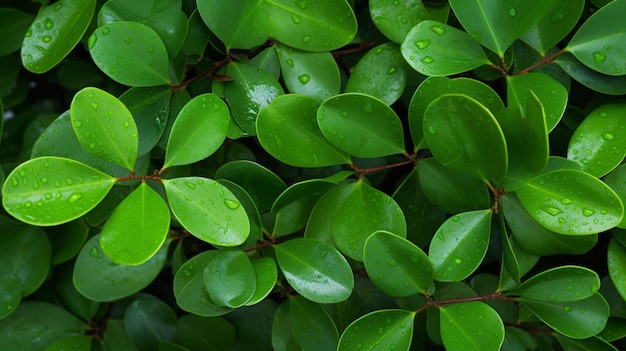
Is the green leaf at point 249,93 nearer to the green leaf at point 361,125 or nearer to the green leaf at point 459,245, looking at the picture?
the green leaf at point 361,125

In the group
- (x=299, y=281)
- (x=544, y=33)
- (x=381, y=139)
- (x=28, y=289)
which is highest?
(x=544, y=33)

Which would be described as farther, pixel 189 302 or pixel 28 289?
pixel 28 289

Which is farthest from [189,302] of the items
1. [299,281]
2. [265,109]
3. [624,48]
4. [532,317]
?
[624,48]

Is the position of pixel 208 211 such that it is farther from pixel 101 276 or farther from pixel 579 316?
pixel 579 316

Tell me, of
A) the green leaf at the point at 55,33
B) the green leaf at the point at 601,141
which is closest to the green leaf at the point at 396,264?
the green leaf at the point at 601,141

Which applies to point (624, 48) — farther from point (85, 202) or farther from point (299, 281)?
point (85, 202)
